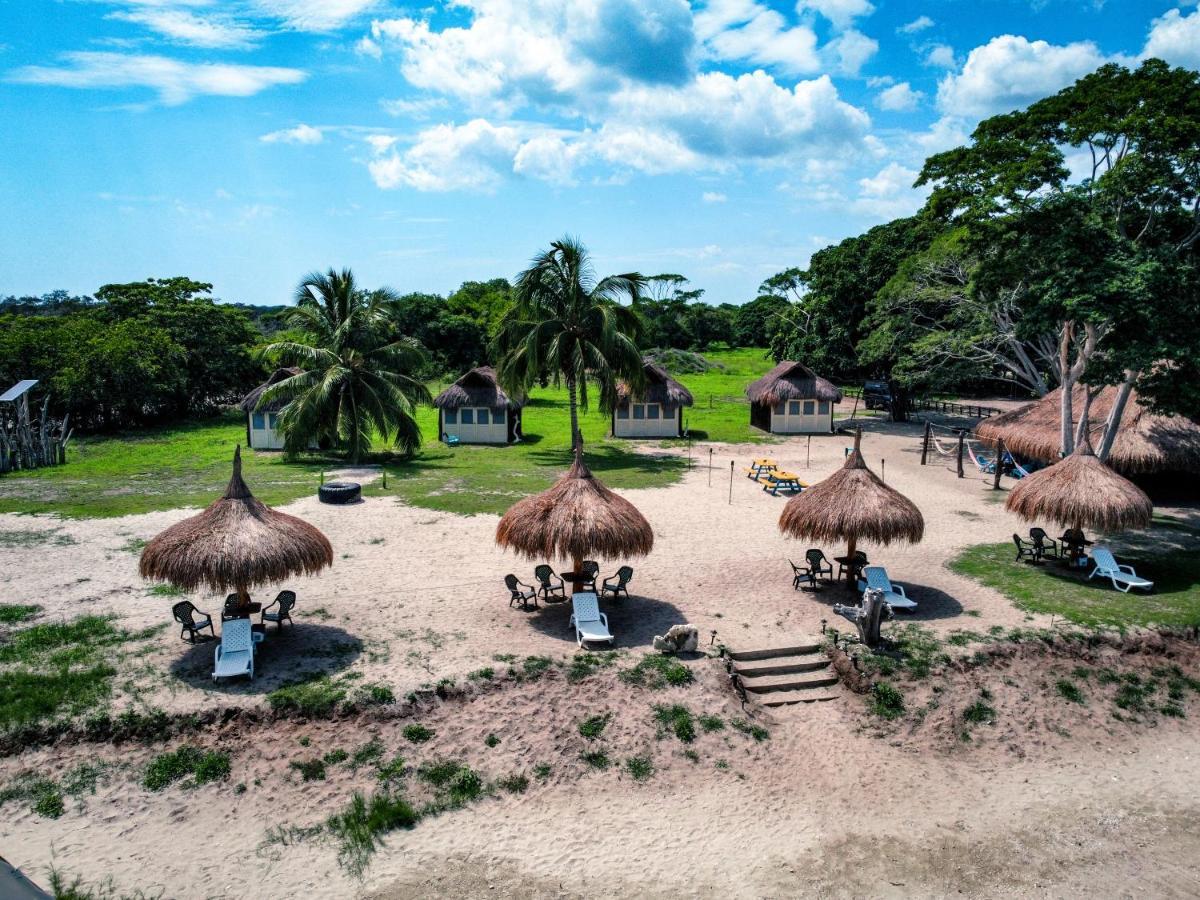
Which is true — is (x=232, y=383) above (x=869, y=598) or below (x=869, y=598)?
above

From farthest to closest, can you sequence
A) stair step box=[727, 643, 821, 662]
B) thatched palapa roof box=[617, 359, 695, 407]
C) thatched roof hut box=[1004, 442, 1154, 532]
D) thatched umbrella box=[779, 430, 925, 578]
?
thatched palapa roof box=[617, 359, 695, 407], thatched roof hut box=[1004, 442, 1154, 532], thatched umbrella box=[779, 430, 925, 578], stair step box=[727, 643, 821, 662]

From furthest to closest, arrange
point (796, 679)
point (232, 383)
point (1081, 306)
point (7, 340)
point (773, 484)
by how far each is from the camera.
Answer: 1. point (232, 383)
2. point (7, 340)
3. point (773, 484)
4. point (1081, 306)
5. point (796, 679)

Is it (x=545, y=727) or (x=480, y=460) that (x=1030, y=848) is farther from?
(x=480, y=460)

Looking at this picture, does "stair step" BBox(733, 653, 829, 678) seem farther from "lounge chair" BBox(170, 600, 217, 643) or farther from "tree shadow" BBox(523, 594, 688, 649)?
"lounge chair" BBox(170, 600, 217, 643)

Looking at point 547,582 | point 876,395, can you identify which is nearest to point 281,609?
point 547,582

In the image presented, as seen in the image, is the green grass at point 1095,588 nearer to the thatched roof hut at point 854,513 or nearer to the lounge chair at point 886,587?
the lounge chair at point 886,587

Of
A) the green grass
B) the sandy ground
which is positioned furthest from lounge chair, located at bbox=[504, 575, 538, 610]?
the green grass

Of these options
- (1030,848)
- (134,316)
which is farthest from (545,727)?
(134,316)

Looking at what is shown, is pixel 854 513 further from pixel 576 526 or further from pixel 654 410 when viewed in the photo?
pixel 654 410
